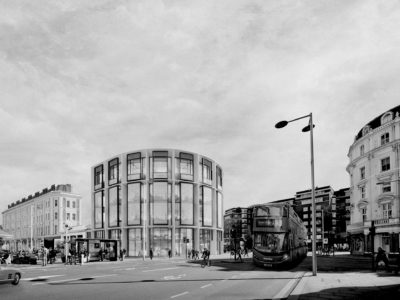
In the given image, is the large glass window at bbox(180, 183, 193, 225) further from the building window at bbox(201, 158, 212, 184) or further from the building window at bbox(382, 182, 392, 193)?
the building window at bbox(382, 182, 392, 193)

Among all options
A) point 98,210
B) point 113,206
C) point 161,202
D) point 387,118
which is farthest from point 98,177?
point 387,118

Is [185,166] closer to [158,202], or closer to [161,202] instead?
[161,202]

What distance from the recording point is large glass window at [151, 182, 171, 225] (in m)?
69.6

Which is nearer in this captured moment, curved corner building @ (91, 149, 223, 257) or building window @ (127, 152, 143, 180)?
curved corner building @ (91, 149, 223, 257)

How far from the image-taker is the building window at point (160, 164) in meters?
70.8

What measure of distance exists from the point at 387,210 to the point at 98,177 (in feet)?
161

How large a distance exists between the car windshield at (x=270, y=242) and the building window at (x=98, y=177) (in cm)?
5184

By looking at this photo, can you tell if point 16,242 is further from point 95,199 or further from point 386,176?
point 386,176

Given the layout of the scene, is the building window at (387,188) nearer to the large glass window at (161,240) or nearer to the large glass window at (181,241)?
the large glass window at (181,241)

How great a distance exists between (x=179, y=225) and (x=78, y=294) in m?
54.3

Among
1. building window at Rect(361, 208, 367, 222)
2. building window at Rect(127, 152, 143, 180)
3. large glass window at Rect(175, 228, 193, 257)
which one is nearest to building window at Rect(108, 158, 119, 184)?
building window at Rect(127, 152, 143, 180)

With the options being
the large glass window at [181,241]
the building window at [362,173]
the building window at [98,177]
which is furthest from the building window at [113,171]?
the building window at [362,173]

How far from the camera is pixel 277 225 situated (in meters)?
29.7

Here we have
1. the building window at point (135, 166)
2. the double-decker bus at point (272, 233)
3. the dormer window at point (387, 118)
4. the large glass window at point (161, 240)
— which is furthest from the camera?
the building window at point (135, 166)
